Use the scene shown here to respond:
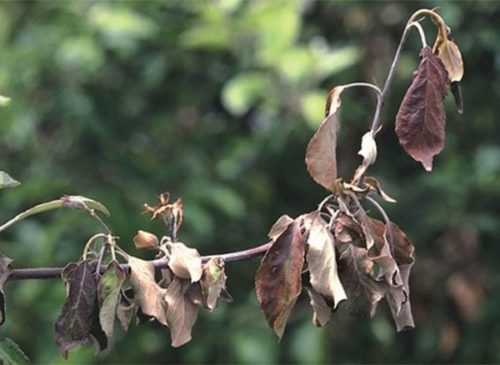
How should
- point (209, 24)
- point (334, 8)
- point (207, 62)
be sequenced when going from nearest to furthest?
1. point (209, 24)
2. point (207, 62)
3. point (334, 8)

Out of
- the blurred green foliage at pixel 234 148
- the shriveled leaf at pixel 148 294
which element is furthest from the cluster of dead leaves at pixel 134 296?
the blurred green foliage at pixel 234 148

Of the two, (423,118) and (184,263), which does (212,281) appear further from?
(423,118)

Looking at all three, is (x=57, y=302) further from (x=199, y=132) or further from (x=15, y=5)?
(x=15, y=5)

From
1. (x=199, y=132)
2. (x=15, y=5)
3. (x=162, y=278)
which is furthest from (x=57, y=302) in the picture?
(x=162, y=278)

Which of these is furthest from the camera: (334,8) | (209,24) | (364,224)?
(334,8)

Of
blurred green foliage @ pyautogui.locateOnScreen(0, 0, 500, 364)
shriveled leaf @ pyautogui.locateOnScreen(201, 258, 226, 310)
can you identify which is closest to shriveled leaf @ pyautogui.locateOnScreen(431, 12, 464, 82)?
shriveled leaf @ pyautogui.locateOnScreen(201, 258, 226, 310)
